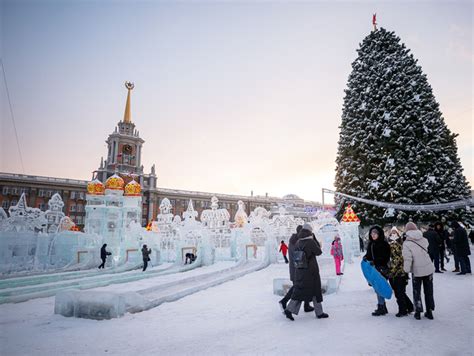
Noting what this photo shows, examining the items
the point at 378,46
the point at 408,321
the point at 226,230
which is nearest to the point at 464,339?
the point at 408,321

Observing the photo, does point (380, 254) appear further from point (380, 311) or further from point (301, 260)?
point (301, 260)

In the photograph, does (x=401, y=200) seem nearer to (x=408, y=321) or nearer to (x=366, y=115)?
(x=366, y=115)

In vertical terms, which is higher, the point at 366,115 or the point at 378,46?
the point at 378,46

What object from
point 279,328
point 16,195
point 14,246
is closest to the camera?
point 279,328

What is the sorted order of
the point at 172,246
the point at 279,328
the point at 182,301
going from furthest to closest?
the point at 172,246 → the point at 182,301 → the point at 279,328

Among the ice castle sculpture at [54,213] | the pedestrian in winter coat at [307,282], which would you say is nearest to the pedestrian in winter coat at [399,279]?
the pedestrian in winter coat at [307,282]

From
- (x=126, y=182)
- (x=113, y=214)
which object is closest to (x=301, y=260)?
(x=113, y=214)

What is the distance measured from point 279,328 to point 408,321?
2058mm

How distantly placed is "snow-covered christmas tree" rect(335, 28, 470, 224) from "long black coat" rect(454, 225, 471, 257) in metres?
9.99

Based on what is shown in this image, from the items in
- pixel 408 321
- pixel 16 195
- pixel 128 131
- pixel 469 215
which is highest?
pixel 128 131

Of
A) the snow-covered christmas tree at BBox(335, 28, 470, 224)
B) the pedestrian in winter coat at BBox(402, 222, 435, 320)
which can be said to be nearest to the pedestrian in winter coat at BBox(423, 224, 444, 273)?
the pedestrian in winter coat at BBox(402, 222, 435, 320)

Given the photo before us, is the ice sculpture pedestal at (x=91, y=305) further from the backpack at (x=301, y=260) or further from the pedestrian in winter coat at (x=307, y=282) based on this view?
the backpack at (x=301, y=260)

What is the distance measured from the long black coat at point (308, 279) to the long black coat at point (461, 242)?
6.38 m

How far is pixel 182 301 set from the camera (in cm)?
732
